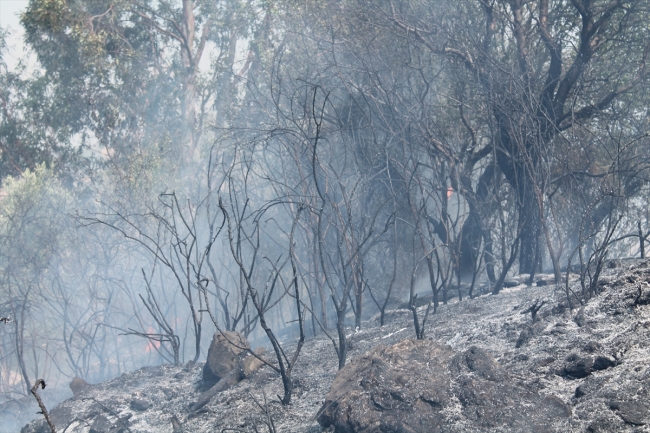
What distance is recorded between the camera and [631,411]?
336 cm

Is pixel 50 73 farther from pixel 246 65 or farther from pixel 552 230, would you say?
pixel 552 230

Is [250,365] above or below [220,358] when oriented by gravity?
below

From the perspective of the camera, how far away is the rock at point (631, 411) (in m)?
3.29

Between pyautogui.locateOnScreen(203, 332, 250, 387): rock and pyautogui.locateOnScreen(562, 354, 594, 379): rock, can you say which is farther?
pyautogui.locateOnScreen(203, 332, 250, 387): rock

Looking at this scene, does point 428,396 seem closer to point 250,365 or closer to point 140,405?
point 250,365

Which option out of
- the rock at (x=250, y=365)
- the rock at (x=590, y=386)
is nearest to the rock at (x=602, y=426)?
the rock at (x=590, y=386)

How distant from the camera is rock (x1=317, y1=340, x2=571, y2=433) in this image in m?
3.80

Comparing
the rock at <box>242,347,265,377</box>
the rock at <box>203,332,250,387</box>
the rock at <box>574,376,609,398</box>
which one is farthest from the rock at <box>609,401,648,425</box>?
the rock at <box>203,332,250,387</box>

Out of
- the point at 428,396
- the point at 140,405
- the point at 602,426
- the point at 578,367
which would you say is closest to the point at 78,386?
the point at 140,405

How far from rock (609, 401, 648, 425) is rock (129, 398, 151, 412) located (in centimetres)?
473

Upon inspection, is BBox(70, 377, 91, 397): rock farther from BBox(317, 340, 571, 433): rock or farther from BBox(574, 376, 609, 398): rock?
BBox(574, 376, 609, 398): rock

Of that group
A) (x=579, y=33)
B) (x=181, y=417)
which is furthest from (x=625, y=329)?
(x=579, y=33)

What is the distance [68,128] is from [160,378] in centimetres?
954

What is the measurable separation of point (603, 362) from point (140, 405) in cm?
467
